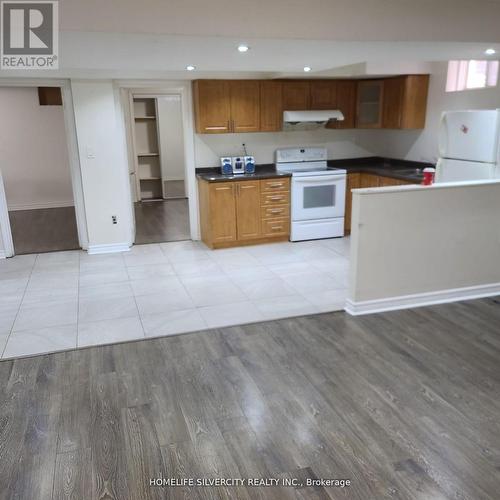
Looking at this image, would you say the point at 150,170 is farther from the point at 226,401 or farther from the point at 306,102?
the point at 226,401

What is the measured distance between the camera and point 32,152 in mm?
8211

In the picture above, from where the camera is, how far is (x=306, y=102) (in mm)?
6039

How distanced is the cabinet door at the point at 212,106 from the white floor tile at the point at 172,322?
9.02ft

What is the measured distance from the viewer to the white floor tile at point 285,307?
380cm

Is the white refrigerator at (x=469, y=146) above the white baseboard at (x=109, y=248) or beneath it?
above

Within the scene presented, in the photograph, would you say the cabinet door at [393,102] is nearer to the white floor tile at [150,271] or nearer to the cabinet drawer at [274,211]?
the cabinet drawer at [274,211]

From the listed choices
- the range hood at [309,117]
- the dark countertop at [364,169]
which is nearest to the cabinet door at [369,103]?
the range hood at [309,117]

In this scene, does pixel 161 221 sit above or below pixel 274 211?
below

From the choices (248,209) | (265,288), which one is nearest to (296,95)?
(248,209)

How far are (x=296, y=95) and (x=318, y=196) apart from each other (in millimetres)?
1360

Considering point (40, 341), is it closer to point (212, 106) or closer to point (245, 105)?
point (212, 106)

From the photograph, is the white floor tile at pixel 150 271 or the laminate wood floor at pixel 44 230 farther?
the laminate wood floor at pixel 44 230

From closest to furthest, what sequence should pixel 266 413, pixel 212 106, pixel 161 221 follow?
pixel 266 413, pixel 212 106, pixel 161 221

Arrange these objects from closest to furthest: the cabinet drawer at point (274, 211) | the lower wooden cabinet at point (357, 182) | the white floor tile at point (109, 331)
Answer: the white floor tile at point (109, 331) < the cabinet drawer at point (274, 211) < the lower wooden cabinet at point (357, 182)
